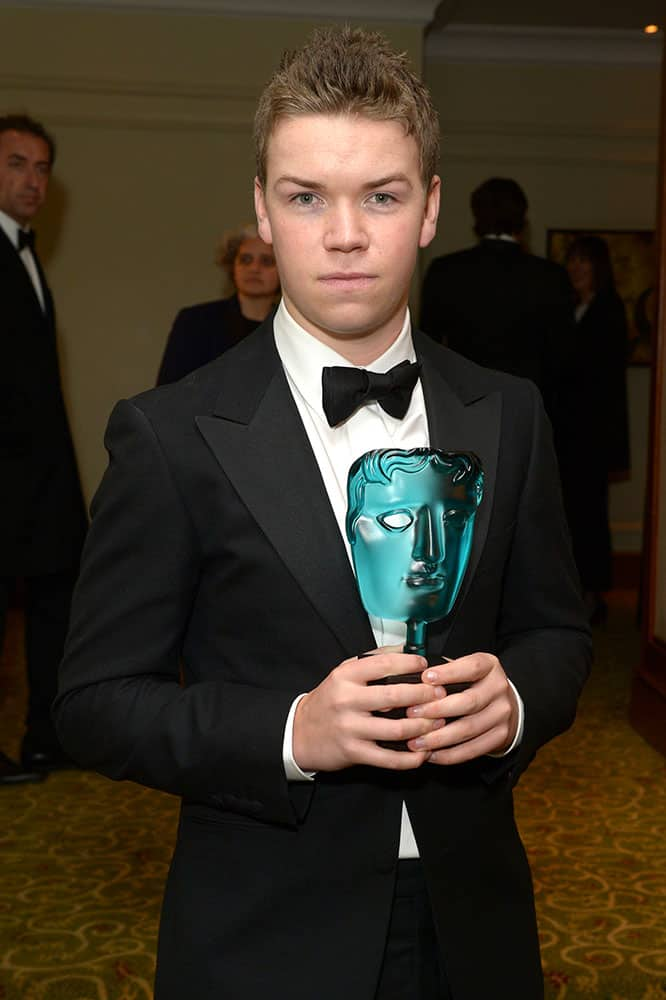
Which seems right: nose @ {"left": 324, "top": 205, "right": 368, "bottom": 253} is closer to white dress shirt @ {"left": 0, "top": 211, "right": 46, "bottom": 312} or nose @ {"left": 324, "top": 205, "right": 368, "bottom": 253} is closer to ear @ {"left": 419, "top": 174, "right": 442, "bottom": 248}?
ear @ {"left": 419, "top": 174, "right": 442, "bottom": 248}

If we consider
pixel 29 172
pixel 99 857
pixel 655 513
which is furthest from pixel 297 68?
pixel 655 513

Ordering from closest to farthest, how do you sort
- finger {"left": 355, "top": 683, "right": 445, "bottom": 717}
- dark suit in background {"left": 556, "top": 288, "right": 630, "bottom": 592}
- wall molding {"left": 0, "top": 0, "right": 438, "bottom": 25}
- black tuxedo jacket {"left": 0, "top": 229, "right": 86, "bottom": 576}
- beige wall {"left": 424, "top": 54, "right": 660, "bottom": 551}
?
1. finger {"left": 355, "top": 683, "right": 445, "bottom": 717}
2. black tuxedo jacket {"left": 0, "top": 229, "right": 86, "bottom": 576}
3. dark suit in background {"left": 556, "top": 288, "right": 630, "bottom": 592}
4. wall molding {"left": 0, "top": 0, "right": 438, "bottom": 25}
5. beige wall {"left": 424, "top": 54, "right": 660, "bottom": 551}

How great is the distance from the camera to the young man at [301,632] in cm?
116

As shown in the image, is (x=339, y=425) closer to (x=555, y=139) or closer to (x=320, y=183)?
(x=320, y=183)

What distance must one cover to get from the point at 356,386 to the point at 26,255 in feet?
9.50

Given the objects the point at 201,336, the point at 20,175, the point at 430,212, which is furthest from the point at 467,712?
the point at 20,175

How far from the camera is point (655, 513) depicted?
4.46m

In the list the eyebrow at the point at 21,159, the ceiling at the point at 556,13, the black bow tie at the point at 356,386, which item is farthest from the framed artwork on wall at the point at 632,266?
the black bow tie at the point at 356,386

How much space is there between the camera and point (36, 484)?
3672mm

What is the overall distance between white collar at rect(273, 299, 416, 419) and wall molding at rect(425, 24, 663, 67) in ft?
20.6

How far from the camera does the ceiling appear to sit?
6586 mm

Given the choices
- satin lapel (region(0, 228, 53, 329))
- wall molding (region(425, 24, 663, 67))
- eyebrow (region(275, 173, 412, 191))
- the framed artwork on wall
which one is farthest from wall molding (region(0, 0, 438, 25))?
eyebrow (region(275, 173, 412, 191))

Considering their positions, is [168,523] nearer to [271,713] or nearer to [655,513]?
[271,713]

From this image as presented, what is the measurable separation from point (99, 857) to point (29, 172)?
2.00m
